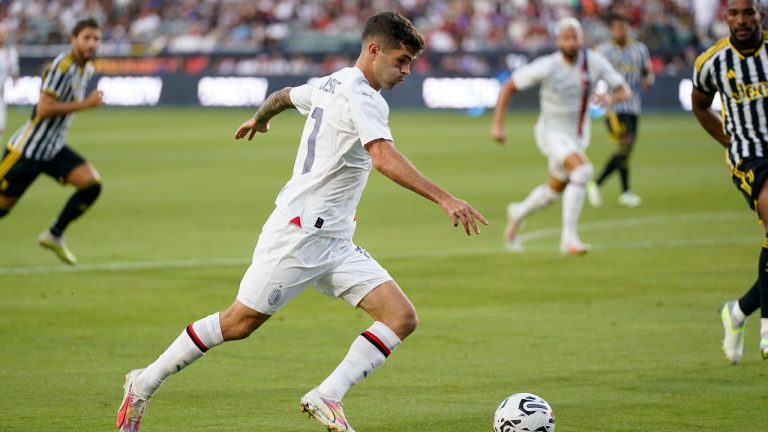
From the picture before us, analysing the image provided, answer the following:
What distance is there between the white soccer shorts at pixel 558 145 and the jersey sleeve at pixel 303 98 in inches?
285

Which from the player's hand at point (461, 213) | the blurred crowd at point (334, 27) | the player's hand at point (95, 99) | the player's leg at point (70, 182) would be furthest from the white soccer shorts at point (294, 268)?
the blurred crowd at point (334, 27)

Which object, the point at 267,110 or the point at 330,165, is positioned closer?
the point at 330,165

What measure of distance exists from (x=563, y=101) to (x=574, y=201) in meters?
1.22

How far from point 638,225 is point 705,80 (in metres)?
8.07

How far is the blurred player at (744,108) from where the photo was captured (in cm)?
790

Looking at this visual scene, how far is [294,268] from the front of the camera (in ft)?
20.9

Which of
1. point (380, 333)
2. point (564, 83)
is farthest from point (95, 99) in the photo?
point (380, 333)

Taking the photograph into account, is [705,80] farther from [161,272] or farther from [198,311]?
[161,272]

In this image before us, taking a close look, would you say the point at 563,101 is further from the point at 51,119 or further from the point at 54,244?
the point at 54,244

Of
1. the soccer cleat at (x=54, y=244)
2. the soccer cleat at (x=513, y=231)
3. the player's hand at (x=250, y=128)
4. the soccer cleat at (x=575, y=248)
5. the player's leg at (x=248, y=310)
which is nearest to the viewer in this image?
the player's leg at (x=248, y=310)

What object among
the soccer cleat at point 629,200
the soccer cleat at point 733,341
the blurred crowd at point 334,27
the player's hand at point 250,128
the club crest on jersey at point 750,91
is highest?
the player's hand at point 250,128

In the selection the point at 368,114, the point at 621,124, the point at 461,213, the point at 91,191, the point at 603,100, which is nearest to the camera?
the point at 461,213

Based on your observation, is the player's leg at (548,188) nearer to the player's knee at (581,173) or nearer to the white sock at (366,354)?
the player's knee at (581,173)

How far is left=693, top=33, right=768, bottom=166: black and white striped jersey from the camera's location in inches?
316
